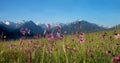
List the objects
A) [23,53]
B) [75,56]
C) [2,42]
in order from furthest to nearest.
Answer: [2,42] → [23,53] → [75,56]

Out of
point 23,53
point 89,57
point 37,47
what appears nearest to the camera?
point 89,57

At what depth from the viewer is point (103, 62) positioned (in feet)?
18.1

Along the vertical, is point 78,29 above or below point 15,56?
above

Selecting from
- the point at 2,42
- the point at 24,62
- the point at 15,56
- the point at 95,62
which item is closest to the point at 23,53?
the point at 15,56

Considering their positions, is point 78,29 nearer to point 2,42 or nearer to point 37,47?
point 37,47

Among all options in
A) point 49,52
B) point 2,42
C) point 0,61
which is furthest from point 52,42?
point 0,61

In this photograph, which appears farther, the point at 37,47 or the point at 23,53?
the point at 37,47

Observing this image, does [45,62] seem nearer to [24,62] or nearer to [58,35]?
[24,62]

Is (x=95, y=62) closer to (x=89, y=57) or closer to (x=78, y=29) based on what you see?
(x=89, y=57)

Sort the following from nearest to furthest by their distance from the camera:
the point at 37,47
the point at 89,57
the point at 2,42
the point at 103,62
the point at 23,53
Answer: the point at 89,57, the point at 103,62, the point at 23,53, the point at 2,42, the point at 37,47

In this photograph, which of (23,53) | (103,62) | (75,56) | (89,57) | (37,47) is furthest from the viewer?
(37,47)

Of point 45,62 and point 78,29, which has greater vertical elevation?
point 78,29

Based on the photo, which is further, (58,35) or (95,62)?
(58,35)

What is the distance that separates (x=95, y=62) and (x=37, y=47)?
2961mm
